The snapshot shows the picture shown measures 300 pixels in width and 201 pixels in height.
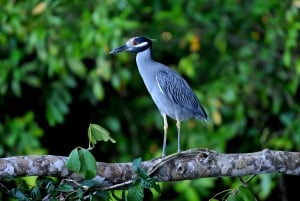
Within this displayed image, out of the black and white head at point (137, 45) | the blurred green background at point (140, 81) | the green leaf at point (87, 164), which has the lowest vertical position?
the blurred green background at point (140, 81)

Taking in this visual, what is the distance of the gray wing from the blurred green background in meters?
0.95

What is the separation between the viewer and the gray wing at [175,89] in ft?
12.6

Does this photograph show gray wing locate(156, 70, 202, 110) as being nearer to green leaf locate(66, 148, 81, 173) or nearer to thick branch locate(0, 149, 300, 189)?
thick branch locate(0, 149, 300, 189)

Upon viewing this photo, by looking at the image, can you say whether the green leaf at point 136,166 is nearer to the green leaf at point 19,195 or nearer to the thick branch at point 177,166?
the thick branch at point 177,166

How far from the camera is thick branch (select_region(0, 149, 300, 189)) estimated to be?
283 centimetres

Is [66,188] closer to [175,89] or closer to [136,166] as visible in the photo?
[136,166]

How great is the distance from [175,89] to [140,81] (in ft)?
5.12

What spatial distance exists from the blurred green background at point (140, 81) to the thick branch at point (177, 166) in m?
1.65


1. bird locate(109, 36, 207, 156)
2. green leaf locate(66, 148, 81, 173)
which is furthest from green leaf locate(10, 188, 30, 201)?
bird locate(109, 36, 207, 156)

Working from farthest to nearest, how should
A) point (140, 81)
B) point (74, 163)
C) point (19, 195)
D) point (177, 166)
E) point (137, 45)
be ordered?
point (140, 81)
point (137, 45)
point (177, 166)
point (19, 195)
point (74, 163)

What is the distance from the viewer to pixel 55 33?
5078mm

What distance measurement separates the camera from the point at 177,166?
3.08 metres

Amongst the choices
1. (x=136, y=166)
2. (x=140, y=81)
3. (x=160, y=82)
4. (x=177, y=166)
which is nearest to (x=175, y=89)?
(x=160, y=82)

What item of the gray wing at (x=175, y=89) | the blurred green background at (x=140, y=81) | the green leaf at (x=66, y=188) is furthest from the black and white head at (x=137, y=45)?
the green leaf at (x=66, y=188)
